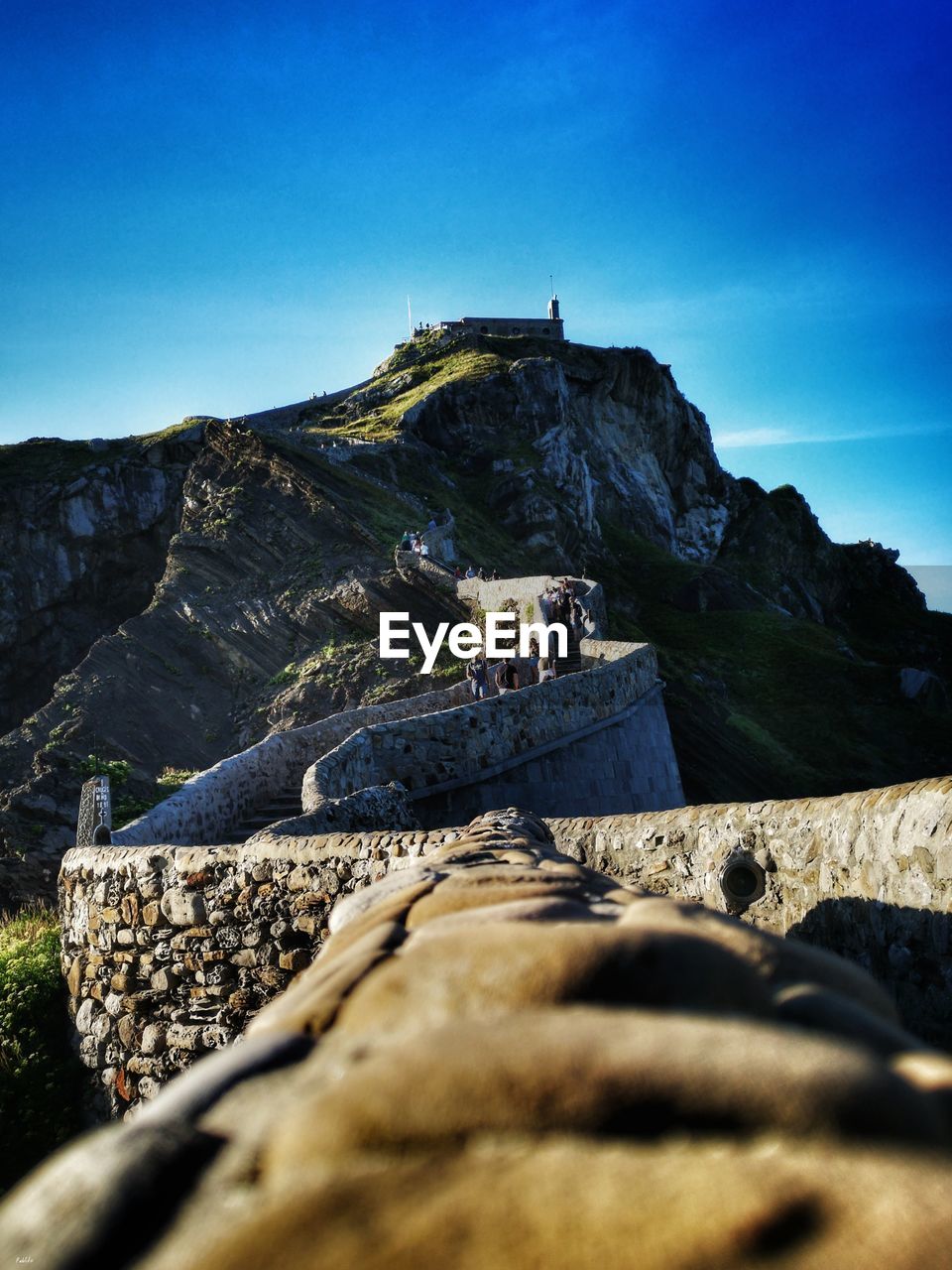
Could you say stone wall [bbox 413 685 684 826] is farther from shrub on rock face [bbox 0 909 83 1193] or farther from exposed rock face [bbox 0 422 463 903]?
exposed rock face [bbox 0 422 463 903]

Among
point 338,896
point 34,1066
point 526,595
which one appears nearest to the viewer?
point 338,896

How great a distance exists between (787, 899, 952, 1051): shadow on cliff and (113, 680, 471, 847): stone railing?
7007 mm

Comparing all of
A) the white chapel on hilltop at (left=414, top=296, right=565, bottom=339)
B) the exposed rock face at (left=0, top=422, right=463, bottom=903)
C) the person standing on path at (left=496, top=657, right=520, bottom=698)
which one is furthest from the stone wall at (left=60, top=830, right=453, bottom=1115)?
the white chapel on hilltop at (left=414, top=296, right=565, bottom=339)

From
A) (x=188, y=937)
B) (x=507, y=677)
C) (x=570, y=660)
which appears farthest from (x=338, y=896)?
(x=570, y=660)

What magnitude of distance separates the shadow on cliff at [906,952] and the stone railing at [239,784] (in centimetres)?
701

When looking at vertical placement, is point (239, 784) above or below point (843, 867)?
below

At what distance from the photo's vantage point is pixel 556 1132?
1.27 metres

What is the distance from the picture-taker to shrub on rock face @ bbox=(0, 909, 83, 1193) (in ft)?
22.3

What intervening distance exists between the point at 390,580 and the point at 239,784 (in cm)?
1605

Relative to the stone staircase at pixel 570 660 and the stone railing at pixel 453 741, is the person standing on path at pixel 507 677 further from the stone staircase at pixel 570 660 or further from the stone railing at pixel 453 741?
the stone railing at pixel 453 741

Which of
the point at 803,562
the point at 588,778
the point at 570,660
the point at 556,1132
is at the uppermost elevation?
the point at 803,562

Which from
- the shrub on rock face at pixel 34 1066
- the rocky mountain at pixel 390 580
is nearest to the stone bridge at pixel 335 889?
the shrub on rock face at pixel 34 1066

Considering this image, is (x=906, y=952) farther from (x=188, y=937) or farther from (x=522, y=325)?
(x=522, y=325)

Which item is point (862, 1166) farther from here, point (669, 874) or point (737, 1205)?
point (669, 874)
